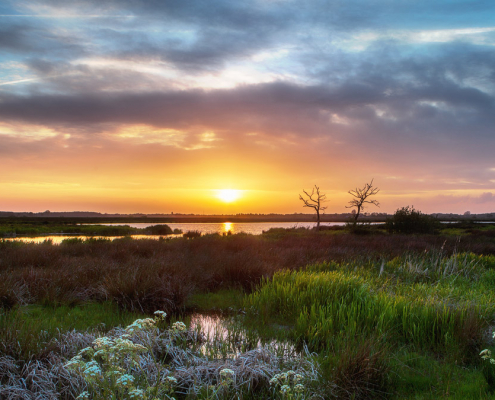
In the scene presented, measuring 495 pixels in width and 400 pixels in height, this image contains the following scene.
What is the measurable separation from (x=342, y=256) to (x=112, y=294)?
10096 millimetres

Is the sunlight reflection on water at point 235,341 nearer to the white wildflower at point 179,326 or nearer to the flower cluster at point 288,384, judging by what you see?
the flower cluster at point 288,384

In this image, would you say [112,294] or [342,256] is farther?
[342,256]

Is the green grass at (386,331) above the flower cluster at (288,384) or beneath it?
beneath

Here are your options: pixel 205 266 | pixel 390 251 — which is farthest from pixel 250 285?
pixel 390 251

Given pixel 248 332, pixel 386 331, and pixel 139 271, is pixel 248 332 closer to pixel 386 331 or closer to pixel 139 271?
pixel 386 331

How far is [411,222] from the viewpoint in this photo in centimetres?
3225

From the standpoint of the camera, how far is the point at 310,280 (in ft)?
27.7

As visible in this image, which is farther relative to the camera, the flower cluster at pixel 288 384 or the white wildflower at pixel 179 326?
the white wildflower at pixel 179 326

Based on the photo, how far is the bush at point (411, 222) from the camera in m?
32.0

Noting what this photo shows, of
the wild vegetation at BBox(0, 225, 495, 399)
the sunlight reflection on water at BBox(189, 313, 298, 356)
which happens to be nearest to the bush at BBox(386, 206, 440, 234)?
the wild vegetation at BBox(0, 225, 495, 399)

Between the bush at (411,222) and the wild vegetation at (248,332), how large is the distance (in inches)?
835

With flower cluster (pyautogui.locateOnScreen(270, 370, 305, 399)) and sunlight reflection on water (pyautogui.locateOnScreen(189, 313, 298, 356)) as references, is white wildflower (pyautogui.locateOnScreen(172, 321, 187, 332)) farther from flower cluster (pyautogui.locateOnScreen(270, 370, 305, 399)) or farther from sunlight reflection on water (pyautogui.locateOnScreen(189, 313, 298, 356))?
sunlight reflection on water (pyautogui.locateOnScreen(189, 313, 298, 356))

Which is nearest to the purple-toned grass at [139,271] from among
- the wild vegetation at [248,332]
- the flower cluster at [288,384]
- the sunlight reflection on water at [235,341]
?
the wild vegetation at [248,332]

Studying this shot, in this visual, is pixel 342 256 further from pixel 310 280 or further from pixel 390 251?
pixel 310 280
